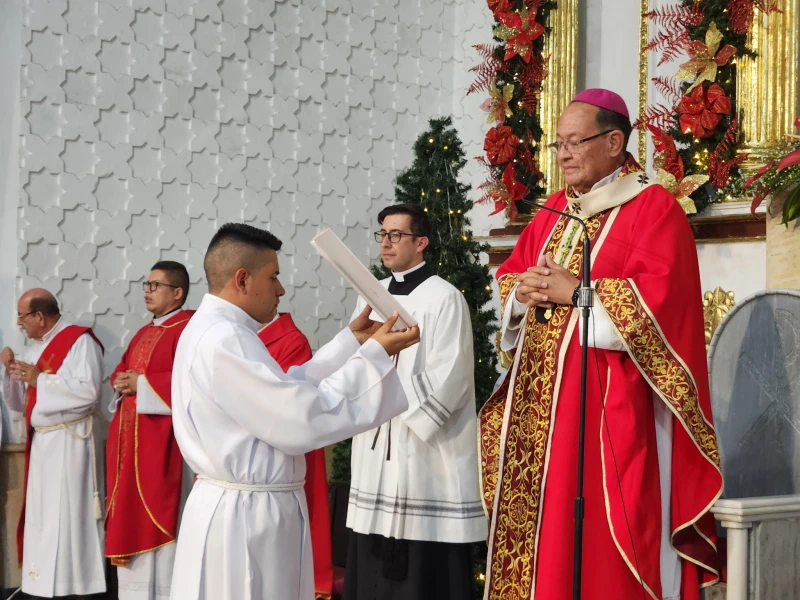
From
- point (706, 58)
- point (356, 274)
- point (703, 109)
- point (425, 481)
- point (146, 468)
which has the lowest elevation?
point (146, 468)

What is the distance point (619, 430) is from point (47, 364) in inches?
174

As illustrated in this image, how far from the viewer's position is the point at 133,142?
7238 mm

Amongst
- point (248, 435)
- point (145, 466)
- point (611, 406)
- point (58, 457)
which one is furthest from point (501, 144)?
point (248, 435)

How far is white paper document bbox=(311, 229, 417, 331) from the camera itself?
320cm

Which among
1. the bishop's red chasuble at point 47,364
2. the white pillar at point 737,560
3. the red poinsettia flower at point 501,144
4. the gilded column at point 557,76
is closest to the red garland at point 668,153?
the gilded column at point 557,76

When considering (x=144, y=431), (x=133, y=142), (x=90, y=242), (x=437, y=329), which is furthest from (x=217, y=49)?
(x=437, y=329)

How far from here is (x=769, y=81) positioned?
5555 mm

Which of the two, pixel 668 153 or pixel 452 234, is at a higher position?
pixel 668 153

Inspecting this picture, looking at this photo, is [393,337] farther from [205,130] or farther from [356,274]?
[205,130]

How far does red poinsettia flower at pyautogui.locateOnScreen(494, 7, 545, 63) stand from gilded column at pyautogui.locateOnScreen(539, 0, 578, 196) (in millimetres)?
129

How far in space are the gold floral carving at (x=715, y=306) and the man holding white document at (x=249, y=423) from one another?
9.48ft

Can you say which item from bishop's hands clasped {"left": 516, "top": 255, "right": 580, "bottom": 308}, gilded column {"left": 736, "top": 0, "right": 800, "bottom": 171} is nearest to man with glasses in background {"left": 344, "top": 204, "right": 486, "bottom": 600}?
bishop's hands clasped {"left": 516, "top": 255, "right": 580, "bottom": 308}

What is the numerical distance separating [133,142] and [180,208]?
0.57m

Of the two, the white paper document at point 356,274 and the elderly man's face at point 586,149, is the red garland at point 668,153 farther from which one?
the white paper document at point 356,274
